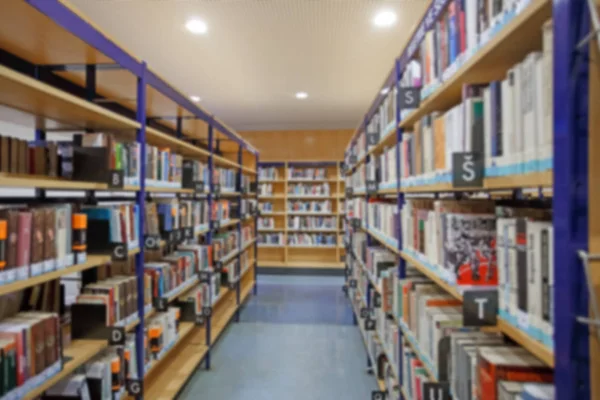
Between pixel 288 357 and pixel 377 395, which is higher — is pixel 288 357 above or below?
below

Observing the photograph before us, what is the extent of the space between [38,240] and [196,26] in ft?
8.76

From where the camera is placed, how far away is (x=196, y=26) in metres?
3.41

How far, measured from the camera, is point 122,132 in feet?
7.51

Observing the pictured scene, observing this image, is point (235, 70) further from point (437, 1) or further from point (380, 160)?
point (437, 1)

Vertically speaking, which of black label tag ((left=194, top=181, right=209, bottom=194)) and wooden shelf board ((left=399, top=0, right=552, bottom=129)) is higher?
wooden shelf board ((left=399, top=0, right=552, bottom=129))

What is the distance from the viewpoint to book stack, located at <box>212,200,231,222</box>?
381 cm

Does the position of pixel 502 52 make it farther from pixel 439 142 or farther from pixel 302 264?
pixel 302 264

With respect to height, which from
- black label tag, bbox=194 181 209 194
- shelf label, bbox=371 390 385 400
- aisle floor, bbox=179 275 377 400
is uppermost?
black label tag, bbox=194 181 209 194

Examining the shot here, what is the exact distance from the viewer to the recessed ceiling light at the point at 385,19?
10.5ft

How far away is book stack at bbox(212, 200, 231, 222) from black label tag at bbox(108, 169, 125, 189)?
6.10 feet

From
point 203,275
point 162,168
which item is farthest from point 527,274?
point 203,275

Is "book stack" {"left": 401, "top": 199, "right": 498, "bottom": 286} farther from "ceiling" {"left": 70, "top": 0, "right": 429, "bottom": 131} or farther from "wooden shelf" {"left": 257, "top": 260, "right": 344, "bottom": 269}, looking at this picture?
"wooden shelf" {"left": 257, "top": 260, "right": 344, "bottom": 269}

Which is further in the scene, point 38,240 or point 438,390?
point 38,240

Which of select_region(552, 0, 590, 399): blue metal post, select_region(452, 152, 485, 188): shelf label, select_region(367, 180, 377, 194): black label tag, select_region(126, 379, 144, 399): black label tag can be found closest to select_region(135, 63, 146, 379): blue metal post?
select_region(126, 379, 144, 399): black label tag
